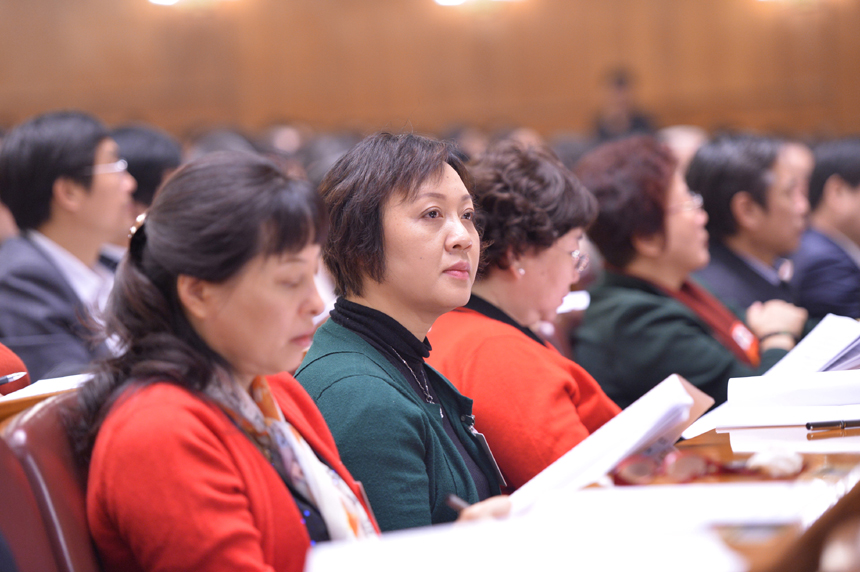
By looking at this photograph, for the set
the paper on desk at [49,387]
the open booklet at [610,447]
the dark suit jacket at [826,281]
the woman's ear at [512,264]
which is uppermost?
the paper on desk at [49,387]

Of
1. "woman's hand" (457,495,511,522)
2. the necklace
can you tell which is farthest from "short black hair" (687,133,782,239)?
"woman's hand" (457,495,511,522)

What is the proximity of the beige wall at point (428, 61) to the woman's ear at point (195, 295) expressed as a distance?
774 cm

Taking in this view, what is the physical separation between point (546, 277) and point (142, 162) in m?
1.96

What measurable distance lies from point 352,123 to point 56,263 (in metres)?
6.56

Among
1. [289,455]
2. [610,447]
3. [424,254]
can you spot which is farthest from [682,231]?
[289,455]

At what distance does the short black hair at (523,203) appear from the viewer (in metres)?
1.92

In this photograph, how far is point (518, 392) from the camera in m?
1.69

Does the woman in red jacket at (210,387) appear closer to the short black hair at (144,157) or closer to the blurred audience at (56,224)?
the blurred audience at (56,224)

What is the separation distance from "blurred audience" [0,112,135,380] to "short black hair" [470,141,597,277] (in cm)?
124

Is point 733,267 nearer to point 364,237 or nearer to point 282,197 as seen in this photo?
point 364,237

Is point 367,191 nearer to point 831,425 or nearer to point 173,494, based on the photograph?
point 173,494

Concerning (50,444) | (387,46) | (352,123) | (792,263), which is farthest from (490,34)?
(50,444)

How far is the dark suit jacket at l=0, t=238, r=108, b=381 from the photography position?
2330 mm

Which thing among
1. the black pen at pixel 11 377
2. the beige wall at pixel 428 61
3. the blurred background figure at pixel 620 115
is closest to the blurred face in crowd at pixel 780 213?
the black pen at pixel 11 377
